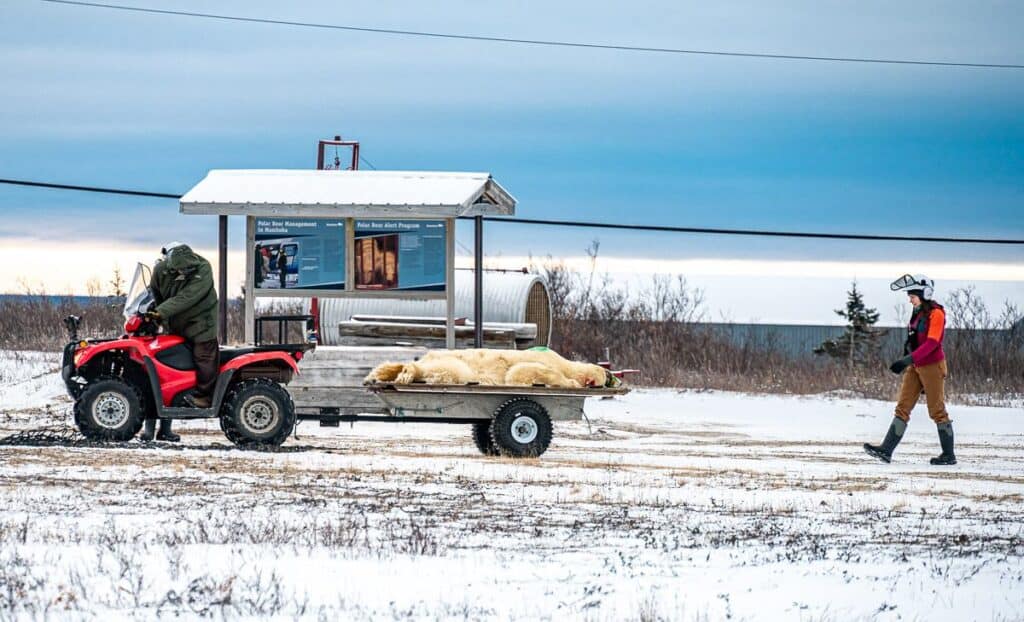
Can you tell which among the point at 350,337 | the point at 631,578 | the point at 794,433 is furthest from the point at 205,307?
the point at 350,337

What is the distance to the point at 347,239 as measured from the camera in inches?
778

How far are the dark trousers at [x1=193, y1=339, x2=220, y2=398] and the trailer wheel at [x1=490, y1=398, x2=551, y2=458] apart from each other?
307cm

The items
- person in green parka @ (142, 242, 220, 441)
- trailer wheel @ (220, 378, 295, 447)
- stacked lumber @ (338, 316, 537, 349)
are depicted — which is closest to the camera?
person in green parka @ (142, 242, 220, 441)

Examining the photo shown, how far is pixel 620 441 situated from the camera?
20.6 metres

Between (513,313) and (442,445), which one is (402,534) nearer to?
(442,445)

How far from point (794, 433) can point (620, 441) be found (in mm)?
3778

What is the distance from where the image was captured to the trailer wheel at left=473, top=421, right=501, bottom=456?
55.3 ft

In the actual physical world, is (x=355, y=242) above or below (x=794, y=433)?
above

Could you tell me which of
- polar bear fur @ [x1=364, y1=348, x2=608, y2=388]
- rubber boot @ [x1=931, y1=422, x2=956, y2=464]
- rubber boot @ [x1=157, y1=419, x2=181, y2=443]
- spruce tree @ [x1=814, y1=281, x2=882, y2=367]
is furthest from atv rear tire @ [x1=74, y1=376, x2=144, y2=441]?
spruce tree @ [x1=814, y1=281, x2=882, y2=367]

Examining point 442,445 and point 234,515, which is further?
point 442,445

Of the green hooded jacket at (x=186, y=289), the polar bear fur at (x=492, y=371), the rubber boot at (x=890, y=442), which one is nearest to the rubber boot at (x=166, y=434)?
the green hooded jacket at (x=186, y=289)

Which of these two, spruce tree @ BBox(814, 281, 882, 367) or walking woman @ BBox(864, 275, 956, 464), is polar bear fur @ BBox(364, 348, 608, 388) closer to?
walking woman @ BBox(864, 275, 956, 464)

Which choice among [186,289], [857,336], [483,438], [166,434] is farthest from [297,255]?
[857,336]

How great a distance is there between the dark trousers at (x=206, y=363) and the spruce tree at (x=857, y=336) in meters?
39.7
